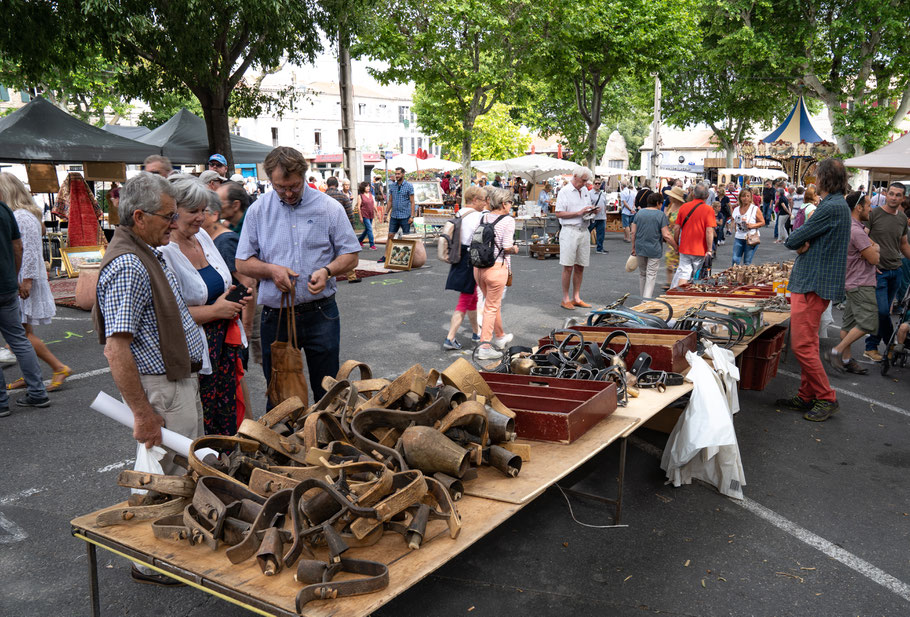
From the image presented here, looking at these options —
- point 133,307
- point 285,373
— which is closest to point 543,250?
point 285,373

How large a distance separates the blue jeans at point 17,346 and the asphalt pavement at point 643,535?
0.19 m

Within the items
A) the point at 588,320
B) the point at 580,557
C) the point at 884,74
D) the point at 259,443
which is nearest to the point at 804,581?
the point at 580,557

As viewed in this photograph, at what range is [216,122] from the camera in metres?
13.7

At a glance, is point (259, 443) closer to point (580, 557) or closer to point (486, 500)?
point (486, 500)

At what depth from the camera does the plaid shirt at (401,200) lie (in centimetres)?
1518

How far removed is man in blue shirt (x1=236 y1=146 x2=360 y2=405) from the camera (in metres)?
3.89

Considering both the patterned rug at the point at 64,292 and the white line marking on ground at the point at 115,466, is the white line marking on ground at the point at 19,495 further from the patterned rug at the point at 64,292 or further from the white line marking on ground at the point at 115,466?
the patterned rug at the point at 64,292

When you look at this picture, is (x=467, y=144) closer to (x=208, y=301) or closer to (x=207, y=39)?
(x=207, y=39)

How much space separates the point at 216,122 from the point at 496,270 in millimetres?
9122

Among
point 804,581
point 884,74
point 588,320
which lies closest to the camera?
point 804,581

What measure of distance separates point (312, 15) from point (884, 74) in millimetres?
21801

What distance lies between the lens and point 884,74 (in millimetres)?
24562

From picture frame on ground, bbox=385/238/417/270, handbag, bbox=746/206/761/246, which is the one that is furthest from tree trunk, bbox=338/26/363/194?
handbag, bbox=746/206/761/246

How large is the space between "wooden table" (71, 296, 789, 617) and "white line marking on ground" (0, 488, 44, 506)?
6.52 ft
